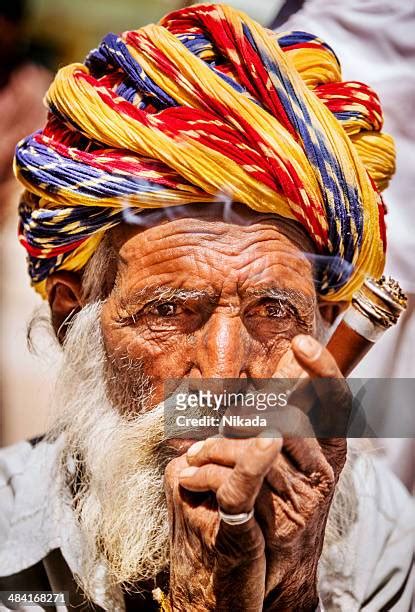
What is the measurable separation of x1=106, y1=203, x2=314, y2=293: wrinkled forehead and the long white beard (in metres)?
0.17

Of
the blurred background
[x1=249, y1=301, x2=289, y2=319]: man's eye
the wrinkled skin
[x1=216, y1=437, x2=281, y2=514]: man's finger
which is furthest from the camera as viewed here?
the blurred background

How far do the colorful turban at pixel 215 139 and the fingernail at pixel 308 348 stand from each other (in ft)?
0.91

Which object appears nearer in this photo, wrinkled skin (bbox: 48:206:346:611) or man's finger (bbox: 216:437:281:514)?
man's finger (bbox: 216:437:281:514)

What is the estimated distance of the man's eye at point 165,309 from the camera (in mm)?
1190

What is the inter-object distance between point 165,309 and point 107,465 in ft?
1.05

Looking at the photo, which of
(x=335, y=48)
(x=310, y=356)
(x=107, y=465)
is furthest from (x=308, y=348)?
(x=335, y=48)

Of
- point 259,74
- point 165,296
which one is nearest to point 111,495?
point 165,296

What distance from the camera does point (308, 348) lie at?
941 mm

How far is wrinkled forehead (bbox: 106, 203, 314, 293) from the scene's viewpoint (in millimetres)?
1163

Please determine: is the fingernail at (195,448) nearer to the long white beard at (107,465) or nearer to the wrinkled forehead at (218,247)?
→ the long white beard at (107,465)

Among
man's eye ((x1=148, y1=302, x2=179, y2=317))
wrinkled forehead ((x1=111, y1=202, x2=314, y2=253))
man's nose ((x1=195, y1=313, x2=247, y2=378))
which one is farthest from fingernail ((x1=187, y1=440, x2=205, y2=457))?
wrinkled forehead ((x1=111, y1=202, x2=314, y2=253))

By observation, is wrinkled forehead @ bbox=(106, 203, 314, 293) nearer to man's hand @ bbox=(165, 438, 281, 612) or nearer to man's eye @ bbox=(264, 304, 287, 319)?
man's eye @ bbox=(264, 304, 287, 319)

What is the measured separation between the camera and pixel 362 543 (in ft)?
4.60

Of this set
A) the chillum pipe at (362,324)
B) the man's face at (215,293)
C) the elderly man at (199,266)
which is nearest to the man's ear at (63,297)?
the elderly man at (199,266)
